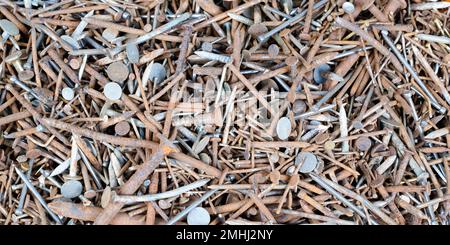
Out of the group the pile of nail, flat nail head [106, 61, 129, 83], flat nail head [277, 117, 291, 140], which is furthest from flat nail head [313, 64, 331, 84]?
flat nail head [106, 61, 129, 83]

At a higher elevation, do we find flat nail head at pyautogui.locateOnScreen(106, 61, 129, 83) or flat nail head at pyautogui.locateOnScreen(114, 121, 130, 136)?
flat nail head at pyautogui.locateOnScreen(106, 61, 129, 83)

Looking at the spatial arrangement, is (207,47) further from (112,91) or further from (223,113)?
(112,91)

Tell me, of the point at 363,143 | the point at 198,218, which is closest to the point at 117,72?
the point at 198,218

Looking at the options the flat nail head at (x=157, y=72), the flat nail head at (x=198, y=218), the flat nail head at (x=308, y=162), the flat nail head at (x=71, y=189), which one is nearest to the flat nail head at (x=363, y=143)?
the flat nail head at (x=308, y=162)

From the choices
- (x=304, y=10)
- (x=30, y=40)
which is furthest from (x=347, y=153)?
(x=30, y=40)

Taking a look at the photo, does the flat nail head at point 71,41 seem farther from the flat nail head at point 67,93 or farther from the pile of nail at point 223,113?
the flat nail head at point 67,93

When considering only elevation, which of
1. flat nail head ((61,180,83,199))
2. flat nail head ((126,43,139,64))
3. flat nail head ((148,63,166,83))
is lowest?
flat nail head ((61,180,83,199))

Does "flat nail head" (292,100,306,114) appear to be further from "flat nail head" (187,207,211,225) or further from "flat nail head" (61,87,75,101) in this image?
"flat nail head" (61,87,75,101)

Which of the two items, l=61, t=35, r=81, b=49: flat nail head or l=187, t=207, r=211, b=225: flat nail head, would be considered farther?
l=61, t=35, r=81, b=49: flat nail head
